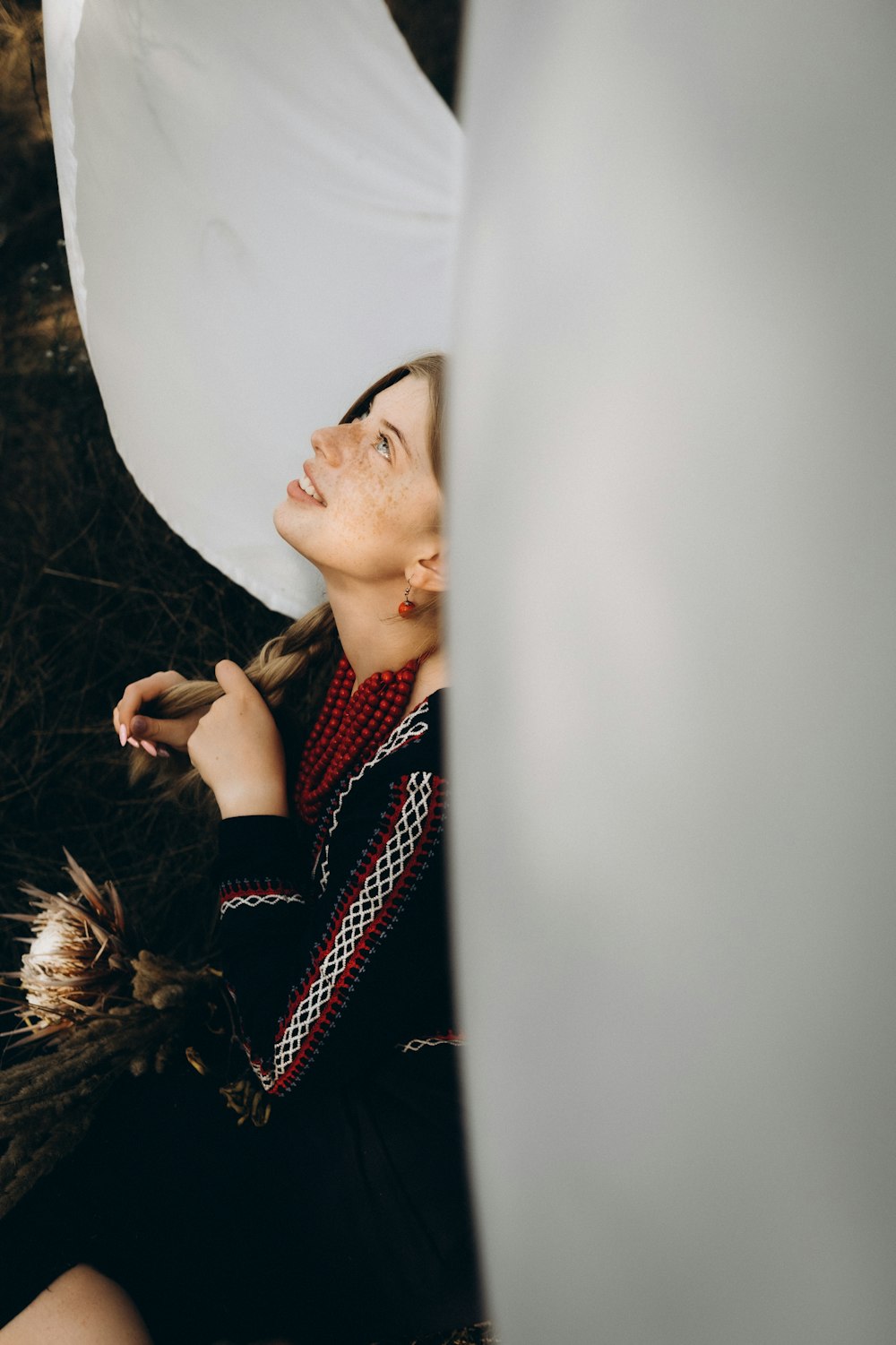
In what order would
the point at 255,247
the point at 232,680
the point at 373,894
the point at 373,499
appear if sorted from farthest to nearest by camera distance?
1. the point at 255,247
2. the point at 232,680
3. the point at 373,499
4. the point at 373,894

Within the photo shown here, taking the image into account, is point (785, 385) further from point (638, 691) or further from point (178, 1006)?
point (178, 1006)

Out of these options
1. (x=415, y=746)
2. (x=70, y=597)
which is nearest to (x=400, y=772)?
(x=415, y=746)

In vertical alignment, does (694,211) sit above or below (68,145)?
below

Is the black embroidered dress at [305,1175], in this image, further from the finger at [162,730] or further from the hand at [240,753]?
the finger at [162,730]

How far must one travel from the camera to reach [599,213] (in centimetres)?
29

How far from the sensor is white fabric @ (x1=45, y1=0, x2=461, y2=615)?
3.51ft

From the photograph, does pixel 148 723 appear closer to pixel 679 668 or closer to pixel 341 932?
pixel 341 932

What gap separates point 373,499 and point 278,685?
267 millimetres

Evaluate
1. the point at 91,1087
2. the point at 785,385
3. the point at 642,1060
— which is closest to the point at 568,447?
the point at 785,385

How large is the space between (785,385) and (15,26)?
1.59m

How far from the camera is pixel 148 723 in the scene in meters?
0.98

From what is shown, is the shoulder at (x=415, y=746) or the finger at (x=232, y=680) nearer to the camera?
the shoulder at (x=415, y=746)

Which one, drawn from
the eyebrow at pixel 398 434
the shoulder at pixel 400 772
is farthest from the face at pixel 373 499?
the shoulder at pixel 400 772

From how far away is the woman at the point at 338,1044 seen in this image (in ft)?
2.38
